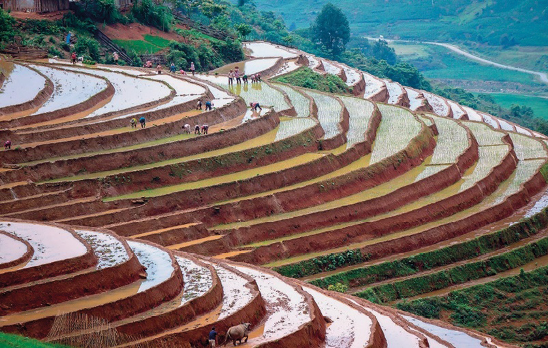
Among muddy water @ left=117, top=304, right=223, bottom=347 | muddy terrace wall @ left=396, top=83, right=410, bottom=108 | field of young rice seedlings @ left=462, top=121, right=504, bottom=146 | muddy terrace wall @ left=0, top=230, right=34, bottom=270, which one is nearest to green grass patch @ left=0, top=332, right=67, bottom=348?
muddy water @ left=117, top=304, right=223, bottom=347

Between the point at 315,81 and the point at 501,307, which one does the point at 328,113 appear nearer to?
the point at 315,81

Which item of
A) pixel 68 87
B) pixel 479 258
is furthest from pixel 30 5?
pixel 479 258

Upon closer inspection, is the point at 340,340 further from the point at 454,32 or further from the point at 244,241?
the point at 454,32

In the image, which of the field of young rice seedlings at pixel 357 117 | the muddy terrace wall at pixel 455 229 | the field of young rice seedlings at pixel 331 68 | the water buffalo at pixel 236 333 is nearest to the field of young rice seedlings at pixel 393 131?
the field of young rice seedlings at pixel 357 117

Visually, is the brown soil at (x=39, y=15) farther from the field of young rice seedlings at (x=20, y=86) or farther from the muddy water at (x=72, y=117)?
the muddy water at (x=72, y=117)

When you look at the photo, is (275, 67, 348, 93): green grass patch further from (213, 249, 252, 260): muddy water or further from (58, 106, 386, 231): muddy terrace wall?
(213, 249, 252, 260): muddy water

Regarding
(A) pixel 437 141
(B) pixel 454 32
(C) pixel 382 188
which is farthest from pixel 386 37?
(C) pixel 382 188
